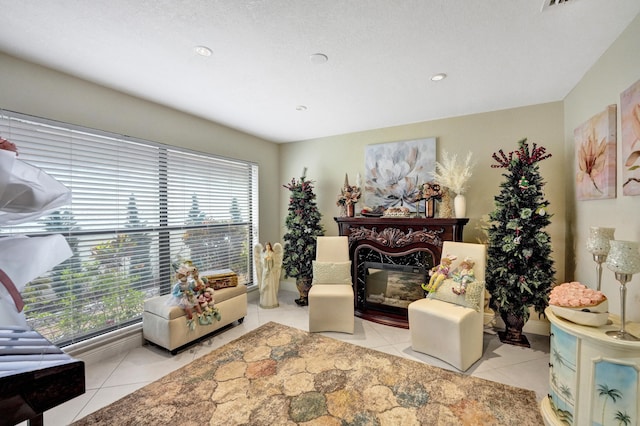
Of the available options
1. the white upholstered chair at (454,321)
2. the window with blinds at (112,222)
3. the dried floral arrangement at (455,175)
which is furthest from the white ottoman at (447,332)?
the window with blinds at (112,222)

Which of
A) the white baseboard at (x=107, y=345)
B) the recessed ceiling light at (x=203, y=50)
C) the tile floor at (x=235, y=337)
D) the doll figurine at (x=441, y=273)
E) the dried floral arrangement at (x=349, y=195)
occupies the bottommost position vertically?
the tile floor at (x=235, y=337)

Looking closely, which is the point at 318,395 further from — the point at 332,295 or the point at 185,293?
the point at 185,293

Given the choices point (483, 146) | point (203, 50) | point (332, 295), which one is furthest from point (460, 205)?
point (203, 50)

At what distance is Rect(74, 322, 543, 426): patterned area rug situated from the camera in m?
1.80

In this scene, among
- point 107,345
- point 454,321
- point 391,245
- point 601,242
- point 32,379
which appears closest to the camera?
point 32,379

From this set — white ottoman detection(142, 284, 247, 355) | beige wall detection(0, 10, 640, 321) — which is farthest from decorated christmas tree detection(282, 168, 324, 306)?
white ottoman detection(142, 284, 247, 355)

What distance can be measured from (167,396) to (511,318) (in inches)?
130

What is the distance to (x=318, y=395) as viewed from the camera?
6.64 feet

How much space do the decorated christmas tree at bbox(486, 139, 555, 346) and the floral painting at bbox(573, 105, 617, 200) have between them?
0.88ft

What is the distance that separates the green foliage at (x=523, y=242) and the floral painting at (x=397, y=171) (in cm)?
100

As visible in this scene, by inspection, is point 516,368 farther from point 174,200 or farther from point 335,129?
point 174,200

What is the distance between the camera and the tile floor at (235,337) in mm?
2002

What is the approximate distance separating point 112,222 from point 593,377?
152 inches

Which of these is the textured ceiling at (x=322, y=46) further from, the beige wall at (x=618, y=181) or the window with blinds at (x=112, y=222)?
the window with blinds at (x=112, y=222)
